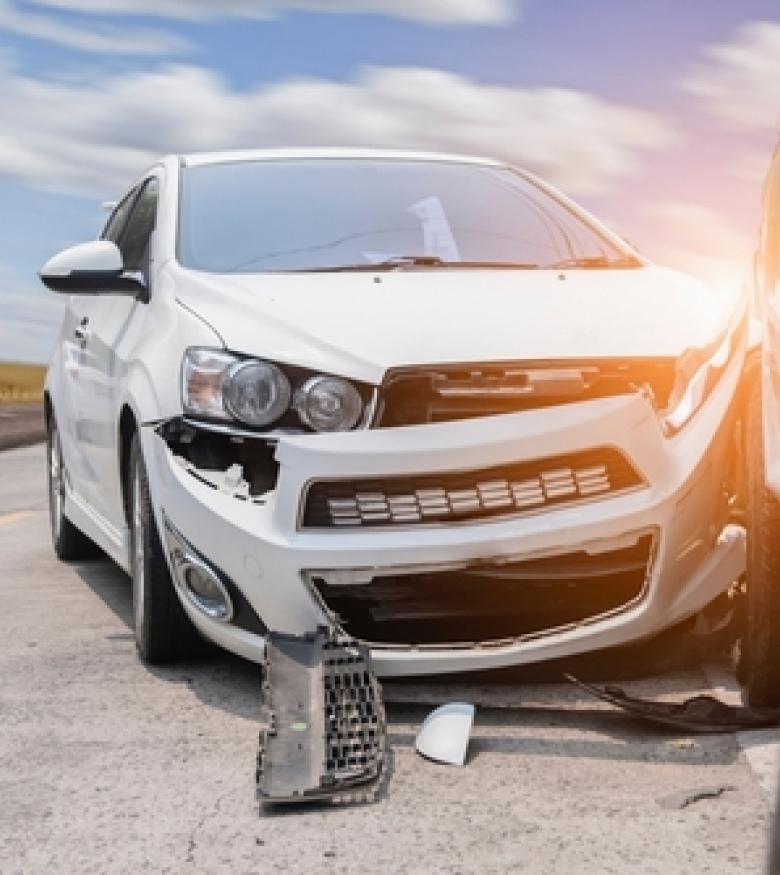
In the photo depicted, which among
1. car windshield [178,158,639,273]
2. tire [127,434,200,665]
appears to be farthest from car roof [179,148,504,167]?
tire [127,434,200,665]

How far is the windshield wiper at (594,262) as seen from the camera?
19.2 ft

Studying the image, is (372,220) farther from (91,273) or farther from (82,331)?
(82,331)

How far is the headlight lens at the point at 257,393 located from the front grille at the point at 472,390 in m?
0.29

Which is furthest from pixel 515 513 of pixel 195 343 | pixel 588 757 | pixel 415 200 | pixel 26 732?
pixel 415 200

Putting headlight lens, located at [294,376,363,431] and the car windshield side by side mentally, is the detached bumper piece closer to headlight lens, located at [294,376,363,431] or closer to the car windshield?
headlight lens, located at [294,376,363,431]

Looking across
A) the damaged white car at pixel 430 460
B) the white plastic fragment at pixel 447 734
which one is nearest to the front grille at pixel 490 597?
the damaged white car at pixel 430 460

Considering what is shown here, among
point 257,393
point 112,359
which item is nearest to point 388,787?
point 257,393

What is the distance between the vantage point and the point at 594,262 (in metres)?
5.93

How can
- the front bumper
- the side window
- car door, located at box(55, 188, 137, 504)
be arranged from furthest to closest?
car door, located at box(55, 188, 137, 504) < the side window < the front bumper

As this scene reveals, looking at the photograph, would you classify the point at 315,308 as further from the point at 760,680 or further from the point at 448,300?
the point at 760,680

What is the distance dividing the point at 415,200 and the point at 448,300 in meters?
1.30

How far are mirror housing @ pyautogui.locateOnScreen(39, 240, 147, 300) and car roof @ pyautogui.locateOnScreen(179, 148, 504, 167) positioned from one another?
2.10ft

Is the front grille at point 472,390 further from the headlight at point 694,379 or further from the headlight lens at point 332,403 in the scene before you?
the headlight at point 694,379

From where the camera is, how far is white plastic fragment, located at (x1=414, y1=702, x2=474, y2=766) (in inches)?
165
